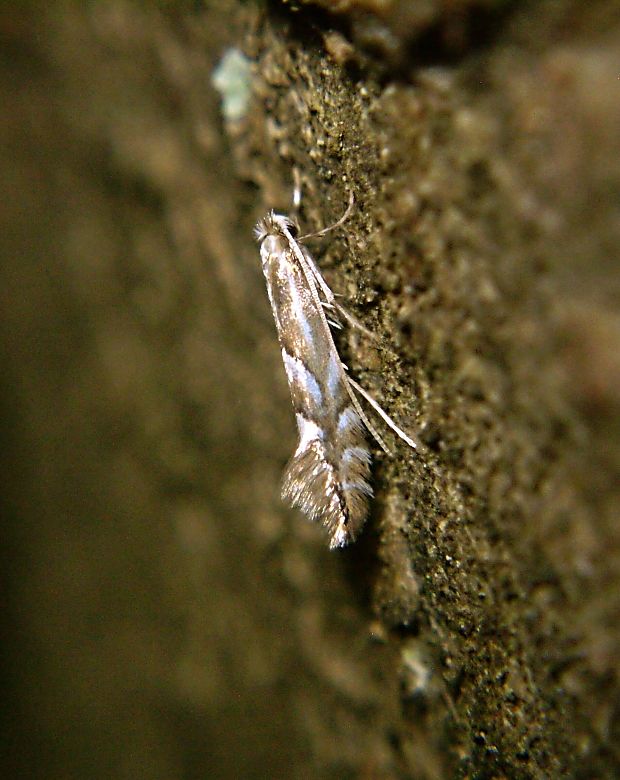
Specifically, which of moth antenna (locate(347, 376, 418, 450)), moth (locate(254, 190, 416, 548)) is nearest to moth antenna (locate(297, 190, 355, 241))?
moth (locate(254, 190, 416, 548))

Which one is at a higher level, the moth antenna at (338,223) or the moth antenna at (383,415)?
the moth antenna at (338,223)

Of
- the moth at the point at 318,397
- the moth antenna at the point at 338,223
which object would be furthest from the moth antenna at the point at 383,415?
the moth antenna at the point at 338,223

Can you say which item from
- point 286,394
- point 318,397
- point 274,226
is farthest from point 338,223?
point 286,394

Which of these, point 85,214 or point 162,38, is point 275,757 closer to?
point 85,214

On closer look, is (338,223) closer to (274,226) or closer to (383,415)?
(274,226)

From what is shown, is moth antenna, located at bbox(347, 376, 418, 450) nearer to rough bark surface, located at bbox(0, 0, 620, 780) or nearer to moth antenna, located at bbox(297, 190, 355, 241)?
rough bark surface, located at bbox(0, 0, 620, 780)

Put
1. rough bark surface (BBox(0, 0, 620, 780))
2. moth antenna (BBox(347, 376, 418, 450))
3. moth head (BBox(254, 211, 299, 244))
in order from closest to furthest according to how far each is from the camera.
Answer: rough bark surface (BBox(0, 0, 620, 780)) < moth antenna (BBox(347, 376, 418, 450)) < moth head (BBox(254, 211, 299, 244))

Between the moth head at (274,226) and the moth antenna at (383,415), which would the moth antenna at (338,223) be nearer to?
the moth head at (274,226)
